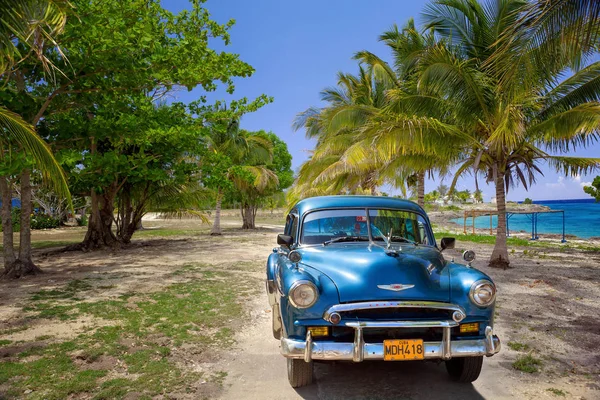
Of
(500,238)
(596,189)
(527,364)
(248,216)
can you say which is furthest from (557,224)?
(527,364)

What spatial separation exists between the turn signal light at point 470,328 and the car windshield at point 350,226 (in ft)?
3.98

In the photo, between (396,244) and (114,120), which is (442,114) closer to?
(396,244)

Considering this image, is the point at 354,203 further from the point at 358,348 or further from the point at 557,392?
the point at 557,392

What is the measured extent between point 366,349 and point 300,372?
745 mm

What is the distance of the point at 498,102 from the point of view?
980 cm

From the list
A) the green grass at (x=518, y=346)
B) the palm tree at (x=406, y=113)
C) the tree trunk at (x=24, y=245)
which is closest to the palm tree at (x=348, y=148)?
the palm tree at (x=406, y=113)

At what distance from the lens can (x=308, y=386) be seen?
354cm

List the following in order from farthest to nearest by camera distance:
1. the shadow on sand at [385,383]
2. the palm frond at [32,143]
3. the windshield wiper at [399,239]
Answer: the palm frond at [32,143], the windshield wiper at [399,239], the shadow on sand at [385,383]

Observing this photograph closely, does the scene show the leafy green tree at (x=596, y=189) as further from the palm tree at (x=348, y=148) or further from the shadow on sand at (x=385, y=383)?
the shadow on sand at (x=385, y=383)

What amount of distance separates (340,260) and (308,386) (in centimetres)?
116

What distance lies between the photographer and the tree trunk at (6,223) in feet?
29.5

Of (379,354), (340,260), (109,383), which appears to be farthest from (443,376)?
(109,383)

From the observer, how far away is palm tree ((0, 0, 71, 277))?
16.2ft

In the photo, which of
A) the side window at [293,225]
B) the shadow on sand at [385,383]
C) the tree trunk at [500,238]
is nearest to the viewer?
the shadow on sand at [385,383]
